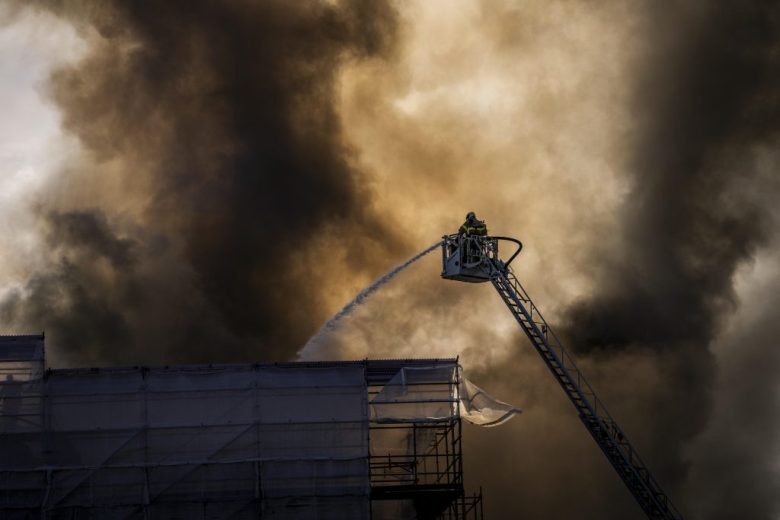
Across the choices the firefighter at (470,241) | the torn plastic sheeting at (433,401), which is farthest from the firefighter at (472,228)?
the torn plastic sheeting at (433,401)

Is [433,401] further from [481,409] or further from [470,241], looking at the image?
[470,241]

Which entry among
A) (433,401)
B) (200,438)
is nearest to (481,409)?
(433,401)

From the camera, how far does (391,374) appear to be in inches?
1651

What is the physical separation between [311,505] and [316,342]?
28.8ft

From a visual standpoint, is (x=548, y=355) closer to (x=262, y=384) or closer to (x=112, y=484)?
(x=262, y=384)

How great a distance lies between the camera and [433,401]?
1626 inches

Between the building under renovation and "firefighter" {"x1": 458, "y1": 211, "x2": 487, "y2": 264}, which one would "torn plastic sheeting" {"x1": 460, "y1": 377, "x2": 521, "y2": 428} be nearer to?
the building under renovation

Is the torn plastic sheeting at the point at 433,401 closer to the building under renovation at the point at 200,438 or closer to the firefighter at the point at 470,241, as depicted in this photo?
the building under renovation at the point at 200,438

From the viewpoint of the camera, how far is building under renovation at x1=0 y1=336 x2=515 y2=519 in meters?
39.6

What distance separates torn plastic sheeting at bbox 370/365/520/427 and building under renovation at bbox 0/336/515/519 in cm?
7

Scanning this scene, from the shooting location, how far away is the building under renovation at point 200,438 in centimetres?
3962

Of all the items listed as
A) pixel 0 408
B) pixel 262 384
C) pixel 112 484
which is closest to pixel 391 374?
pixel 262 384

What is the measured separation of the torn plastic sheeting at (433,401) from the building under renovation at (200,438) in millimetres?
69

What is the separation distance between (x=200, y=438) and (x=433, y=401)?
8638 mm
